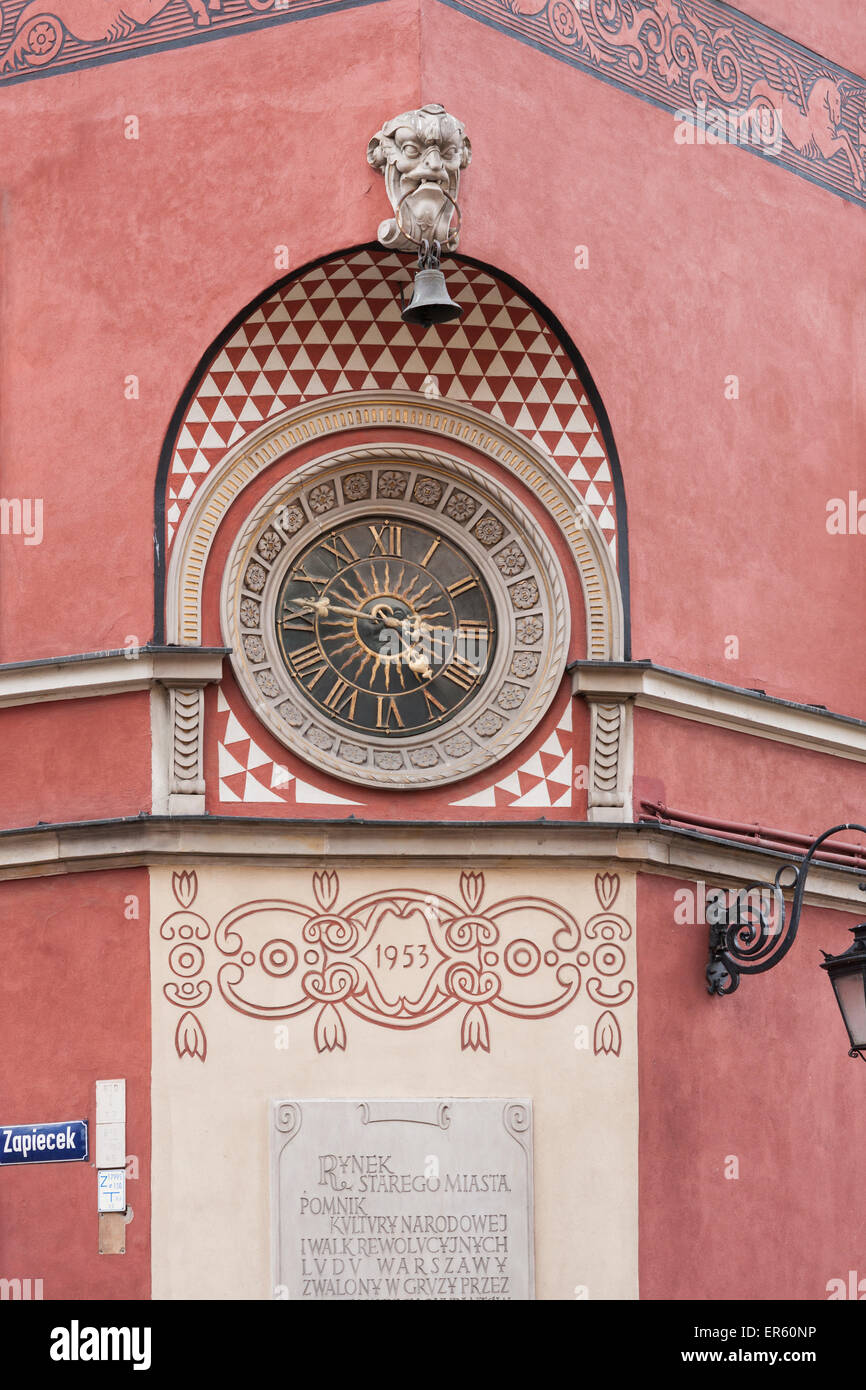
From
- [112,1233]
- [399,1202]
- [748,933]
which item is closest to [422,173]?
[748,933]

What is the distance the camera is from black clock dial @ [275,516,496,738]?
13117mm

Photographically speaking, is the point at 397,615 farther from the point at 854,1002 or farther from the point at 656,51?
the point at 656,51

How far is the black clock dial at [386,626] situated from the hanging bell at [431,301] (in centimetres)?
127

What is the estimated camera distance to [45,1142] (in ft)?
40.3

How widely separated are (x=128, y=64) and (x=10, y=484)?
2508 mm

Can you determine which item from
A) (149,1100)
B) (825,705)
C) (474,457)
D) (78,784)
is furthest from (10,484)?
(825,705)

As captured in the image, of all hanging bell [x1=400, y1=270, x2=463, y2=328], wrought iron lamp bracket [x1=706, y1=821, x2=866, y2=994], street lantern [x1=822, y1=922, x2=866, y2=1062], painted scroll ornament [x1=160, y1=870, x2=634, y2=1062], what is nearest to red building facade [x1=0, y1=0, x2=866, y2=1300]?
painted scroll ornament [x1=160, y1=870, x2=634, y2=1062]

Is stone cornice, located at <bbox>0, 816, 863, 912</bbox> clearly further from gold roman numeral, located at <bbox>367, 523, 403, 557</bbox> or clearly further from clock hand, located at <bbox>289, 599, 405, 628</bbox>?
gold roman numeral, located at <bbox>367, 523, 403, 557</bbox>

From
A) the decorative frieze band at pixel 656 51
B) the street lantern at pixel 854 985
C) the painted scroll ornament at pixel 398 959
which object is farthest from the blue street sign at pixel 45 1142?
the decorative frieze band at pixel 656 51

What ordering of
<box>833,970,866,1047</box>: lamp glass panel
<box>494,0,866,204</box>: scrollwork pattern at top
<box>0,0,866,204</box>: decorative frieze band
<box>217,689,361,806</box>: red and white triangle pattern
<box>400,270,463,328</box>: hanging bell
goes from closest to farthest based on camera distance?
<box>833,970,866,1047</box>: lamp glass panel → <box>400,270,463,328</box>: hanging bell → <box>217,689,361,806</box>: red and white triangle pattern → <box>0,0,866,204</box>: decorative frieze band → <box>494,0,866,204</box>: scrollwork pattern at top

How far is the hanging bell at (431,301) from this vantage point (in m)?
12.6

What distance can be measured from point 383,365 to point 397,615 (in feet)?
4.63

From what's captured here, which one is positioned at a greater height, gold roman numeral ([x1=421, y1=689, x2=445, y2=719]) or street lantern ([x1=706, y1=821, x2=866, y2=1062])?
gold roman numeral ([x1=421, y1=689, x2=445, y2=719])

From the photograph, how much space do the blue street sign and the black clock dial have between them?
103 inches
